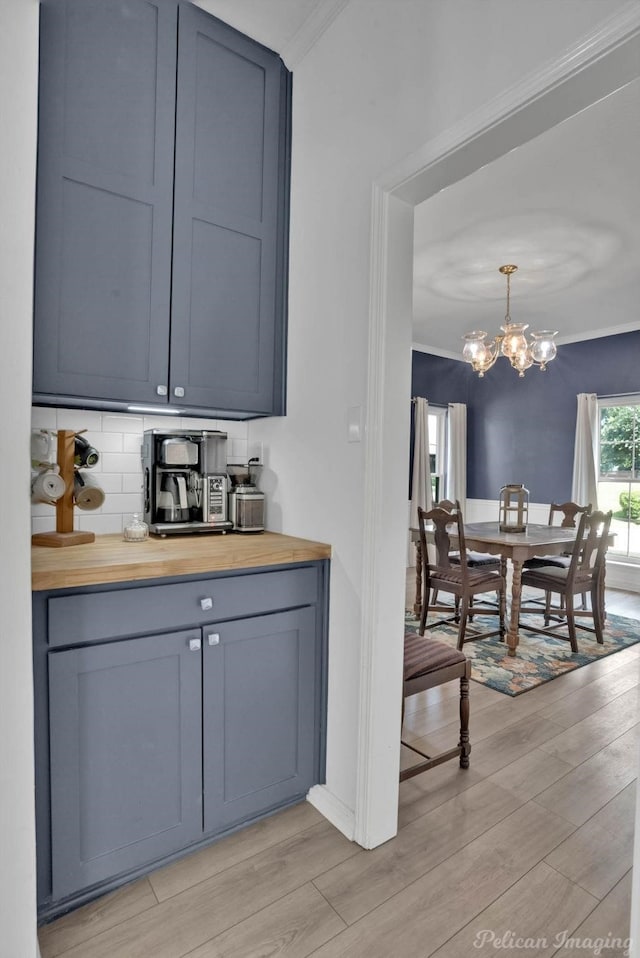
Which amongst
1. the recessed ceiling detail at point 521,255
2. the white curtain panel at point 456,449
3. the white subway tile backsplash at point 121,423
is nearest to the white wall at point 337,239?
the white subway tile backsplash at point 121,423

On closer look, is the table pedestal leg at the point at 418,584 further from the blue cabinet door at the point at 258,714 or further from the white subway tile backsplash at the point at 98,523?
the white subway tile backsplash at the point at 98,523

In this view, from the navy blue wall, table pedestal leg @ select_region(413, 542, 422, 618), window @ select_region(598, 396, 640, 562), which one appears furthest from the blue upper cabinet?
window @ select_region(598, 396, 640, 562)

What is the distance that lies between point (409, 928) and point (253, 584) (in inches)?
41.6

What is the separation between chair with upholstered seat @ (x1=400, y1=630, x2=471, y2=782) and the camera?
6.59 ft

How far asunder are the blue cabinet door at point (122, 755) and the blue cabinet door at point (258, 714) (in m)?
0.06

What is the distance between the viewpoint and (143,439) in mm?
2074

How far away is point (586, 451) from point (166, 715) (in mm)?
5529

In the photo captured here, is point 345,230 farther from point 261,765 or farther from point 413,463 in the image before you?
point 413,463

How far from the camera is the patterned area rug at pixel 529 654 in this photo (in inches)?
123

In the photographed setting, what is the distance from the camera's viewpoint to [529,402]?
21.1 ft

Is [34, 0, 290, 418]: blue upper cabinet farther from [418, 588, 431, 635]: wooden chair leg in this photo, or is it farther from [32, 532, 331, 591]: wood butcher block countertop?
[418, 588, 431, 635]: wooden chair leg

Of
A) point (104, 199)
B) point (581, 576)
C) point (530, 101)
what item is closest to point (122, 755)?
point (104, 199)

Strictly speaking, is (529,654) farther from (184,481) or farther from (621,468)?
(621,468)

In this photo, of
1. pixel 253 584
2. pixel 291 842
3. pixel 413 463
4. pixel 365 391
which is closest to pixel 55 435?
pixel 253 584
